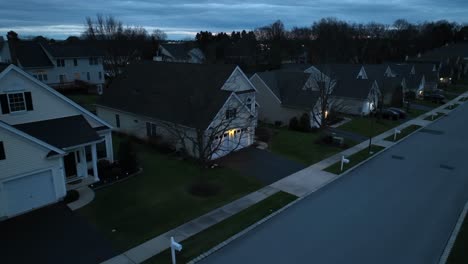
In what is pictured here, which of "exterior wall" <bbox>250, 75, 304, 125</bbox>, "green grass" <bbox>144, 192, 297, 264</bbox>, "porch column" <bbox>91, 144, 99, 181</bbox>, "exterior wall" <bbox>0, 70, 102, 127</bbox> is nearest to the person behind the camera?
"green grass" <bbox>144, 192, 297, 264</bbox>

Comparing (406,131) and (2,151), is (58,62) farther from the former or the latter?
(406,131)

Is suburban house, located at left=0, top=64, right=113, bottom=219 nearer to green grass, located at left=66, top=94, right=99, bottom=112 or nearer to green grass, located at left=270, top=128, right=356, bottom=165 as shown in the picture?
green grass, located at left=270, top=128, right=356, bottom=165

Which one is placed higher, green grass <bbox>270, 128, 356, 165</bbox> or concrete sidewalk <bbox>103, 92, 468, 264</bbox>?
green grass <bbox>270, 128, 356, 165</bbox>

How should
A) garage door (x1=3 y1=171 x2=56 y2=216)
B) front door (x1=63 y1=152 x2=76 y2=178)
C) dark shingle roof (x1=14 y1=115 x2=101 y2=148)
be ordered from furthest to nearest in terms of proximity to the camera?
front door (x1=63 y1=152 x2=76 y2=178) → dark shingle roof (x1=14 y1=115 x2=101 y2=148) → garage door (x1=3 y1=171 x2=56 y2=216)

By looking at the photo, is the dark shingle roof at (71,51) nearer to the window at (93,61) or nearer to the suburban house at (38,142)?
the window at (93,61)

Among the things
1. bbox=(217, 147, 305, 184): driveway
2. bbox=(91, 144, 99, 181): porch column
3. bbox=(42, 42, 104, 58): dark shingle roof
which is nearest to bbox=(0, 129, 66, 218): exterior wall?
bbox=(91, 144, 99, 181): porch column
